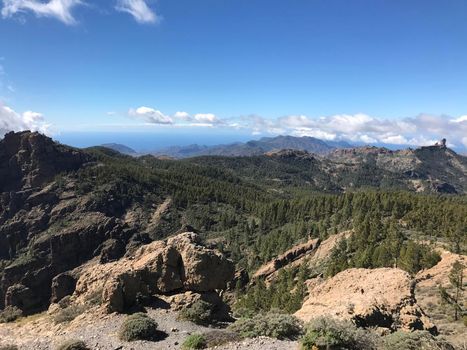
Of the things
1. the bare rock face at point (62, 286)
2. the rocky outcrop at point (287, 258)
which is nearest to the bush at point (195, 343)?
the rocky outcrop at point (287, 258)

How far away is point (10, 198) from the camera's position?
154m

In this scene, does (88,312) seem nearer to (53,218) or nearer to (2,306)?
(2,306)

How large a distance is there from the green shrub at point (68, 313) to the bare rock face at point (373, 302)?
1603 cm

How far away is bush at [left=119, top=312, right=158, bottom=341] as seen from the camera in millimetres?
22578

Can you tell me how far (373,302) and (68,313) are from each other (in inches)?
837

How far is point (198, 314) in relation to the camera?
2656 cm

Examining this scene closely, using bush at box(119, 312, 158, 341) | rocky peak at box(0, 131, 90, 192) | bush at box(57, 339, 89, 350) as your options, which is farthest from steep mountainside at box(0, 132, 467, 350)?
bush at box(57, 339, 89, 350)

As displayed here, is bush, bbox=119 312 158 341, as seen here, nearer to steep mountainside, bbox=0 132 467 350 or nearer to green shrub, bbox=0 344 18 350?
steep mountainside, bbox=0 132 467 350

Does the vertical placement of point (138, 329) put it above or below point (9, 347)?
above

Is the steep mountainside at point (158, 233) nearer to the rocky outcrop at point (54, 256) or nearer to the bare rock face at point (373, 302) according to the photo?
the rocky outcrop at point (54, 256)

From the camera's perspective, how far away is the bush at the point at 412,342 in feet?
58.2

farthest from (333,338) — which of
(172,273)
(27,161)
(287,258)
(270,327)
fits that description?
(27,161)

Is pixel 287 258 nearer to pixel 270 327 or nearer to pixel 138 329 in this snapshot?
pixel 270 327

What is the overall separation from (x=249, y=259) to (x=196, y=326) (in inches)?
3530
